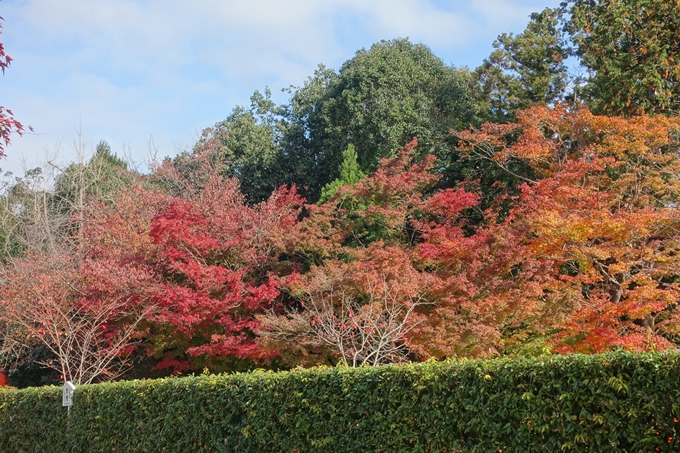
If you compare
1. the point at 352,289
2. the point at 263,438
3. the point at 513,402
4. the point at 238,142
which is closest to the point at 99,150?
the point at 238,142

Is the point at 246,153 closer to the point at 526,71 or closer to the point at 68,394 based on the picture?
the point at 526,71

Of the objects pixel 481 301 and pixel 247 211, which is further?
pixel 247 211

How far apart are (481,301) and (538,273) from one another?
5.26 ft

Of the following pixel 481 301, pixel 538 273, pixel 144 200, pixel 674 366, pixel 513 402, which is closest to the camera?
pixel 674 366

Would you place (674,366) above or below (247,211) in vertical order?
below

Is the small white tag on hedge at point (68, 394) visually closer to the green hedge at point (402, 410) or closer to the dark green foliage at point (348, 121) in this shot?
the green hedge at point (402, 410)

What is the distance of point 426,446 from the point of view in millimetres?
5566

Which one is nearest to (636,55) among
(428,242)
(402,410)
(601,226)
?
(601,226)

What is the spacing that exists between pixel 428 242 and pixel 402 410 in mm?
8683

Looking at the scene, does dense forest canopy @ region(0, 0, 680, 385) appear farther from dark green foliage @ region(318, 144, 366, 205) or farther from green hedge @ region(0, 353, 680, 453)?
green hedge @ region(0, 353, 680, 453)

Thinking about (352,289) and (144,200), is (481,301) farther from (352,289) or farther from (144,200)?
(144,200)

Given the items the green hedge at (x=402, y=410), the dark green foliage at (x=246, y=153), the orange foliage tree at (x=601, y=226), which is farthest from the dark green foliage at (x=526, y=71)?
the green hedge at (x=402, y=410)

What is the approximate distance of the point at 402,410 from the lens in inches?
228

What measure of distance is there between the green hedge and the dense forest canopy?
2.24m
